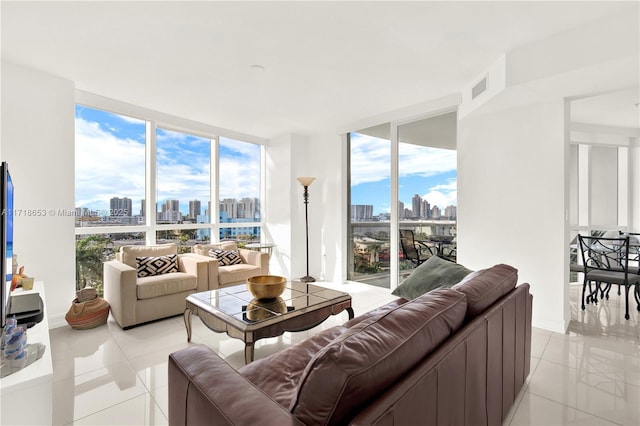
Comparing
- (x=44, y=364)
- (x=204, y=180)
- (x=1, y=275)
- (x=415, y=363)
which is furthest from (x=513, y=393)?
(x=204, y=180)

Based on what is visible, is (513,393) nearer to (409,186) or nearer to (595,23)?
(595,23)

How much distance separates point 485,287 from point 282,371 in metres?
1.06

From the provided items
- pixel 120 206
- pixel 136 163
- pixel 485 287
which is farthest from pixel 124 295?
pixel 485 287

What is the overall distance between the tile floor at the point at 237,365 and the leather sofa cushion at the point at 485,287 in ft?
2.53

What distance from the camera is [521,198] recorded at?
3.29 metres

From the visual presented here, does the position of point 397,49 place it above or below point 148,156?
above

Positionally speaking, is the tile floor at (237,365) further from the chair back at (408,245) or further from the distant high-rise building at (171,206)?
the distant high-rise building at (171,206)

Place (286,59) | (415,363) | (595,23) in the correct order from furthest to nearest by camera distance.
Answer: (286,59) < (595,23) < (415,363)

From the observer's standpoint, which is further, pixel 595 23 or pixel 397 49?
pixel 397 49

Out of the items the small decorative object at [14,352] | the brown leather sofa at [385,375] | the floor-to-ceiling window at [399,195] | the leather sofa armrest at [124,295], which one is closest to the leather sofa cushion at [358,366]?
the brown leather sofa at [385,375]

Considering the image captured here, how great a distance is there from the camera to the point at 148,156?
14.0 feet

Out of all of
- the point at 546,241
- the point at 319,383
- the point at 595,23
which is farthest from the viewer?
the point at 546,241

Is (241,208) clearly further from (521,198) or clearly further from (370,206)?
(521,198)

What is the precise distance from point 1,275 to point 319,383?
1.33 metres
